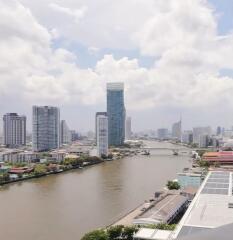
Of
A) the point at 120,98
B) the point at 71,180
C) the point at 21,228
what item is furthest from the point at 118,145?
Result: the point at 21,228

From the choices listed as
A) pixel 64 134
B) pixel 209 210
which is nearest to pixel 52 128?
pixel 64 134

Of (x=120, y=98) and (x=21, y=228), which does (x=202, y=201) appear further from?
(x=120, y=98)

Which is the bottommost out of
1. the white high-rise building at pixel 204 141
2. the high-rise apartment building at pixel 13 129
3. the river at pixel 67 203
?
the river at pixel 67 203

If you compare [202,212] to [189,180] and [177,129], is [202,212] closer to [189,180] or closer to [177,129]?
[189,180]

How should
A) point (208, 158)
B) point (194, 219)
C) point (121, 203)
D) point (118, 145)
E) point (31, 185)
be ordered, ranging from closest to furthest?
point (194, 219) < point (121, 203) < point (31, 185) < point (208, 158) < point (118, 145)

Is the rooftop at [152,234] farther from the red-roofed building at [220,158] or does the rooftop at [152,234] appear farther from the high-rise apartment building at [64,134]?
the high-rise apartment building at [64,134]

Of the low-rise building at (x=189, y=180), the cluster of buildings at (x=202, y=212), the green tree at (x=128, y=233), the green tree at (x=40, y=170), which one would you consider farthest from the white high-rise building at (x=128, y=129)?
the green tree at (x=128, y=233)
